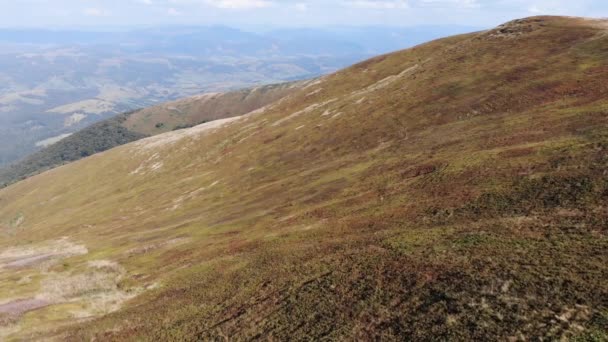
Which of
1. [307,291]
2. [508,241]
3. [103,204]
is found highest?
[508,241]

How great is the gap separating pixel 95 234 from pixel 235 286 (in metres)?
83.8

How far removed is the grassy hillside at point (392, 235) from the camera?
27.6 metres

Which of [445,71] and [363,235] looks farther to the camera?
[445,71]

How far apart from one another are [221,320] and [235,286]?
22.7 ft

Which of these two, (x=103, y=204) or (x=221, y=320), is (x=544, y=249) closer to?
(x=221, y=320)

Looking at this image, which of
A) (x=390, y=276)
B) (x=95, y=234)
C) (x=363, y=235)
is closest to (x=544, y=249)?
(x=390, y=276)

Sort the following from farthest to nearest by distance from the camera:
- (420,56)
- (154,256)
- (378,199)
Result: (420,56)
(154,256)
(378,199)

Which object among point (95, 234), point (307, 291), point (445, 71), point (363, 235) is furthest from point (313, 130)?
point (307, 291)

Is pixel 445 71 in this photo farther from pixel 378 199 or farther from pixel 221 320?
pixel 221 320

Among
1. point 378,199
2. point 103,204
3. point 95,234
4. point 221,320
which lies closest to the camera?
point 221,320

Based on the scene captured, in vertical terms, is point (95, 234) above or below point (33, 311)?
below

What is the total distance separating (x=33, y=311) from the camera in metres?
50.7

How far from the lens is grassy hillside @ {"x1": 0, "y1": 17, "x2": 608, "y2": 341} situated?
2764 centimetres

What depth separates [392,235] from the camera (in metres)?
40.6
